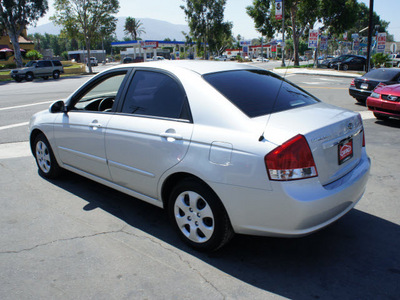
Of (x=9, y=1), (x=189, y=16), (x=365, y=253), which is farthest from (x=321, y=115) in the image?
(x=189, y=16)

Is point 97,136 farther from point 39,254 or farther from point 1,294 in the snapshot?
point 1,294

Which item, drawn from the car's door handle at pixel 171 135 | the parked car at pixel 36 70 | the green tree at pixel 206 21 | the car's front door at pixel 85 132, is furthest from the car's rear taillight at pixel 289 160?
the green tree at pixel 206 21

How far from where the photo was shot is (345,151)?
10.1ft

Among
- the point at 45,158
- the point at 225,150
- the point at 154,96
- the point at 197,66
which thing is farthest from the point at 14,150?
the point at 225,150

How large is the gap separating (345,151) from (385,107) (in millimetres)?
6587

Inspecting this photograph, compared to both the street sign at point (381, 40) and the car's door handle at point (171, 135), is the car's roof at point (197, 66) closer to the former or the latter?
the car's door handle at point (171, 135)

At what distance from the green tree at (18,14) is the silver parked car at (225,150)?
4098 centimetres

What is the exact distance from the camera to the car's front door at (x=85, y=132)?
396 centimetres

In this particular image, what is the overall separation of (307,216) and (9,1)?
43.1 m

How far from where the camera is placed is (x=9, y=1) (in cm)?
3709

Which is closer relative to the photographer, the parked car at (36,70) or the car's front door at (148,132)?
the car's front door at (148,132)

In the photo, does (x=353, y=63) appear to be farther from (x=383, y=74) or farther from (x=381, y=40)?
(x=383, y=74)

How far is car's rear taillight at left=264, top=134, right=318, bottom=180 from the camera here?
2.62 m

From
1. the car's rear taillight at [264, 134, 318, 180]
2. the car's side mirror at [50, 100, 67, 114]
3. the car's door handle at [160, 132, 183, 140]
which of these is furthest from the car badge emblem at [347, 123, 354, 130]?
the car's side mirror at [50, 100, 67, 114]
